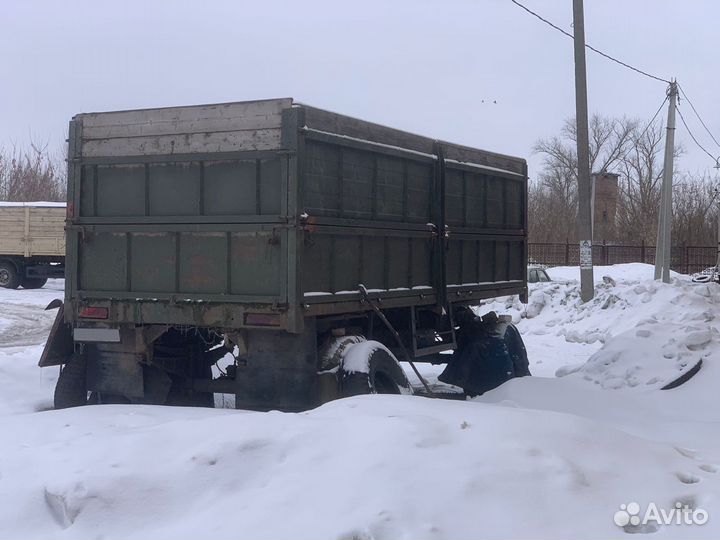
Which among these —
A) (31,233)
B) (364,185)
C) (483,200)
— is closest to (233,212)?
(364,185)

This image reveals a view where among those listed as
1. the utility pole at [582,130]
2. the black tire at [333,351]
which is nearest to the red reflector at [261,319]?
the black tire at [333,351]

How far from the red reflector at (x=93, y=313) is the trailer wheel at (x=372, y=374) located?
2.25 meters

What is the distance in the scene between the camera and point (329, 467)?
4672 millimetres

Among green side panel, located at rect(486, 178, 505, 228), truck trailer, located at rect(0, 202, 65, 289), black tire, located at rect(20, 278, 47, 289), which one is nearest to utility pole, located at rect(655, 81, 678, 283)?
green side panel, located at rect(486, 178, 505, 228)

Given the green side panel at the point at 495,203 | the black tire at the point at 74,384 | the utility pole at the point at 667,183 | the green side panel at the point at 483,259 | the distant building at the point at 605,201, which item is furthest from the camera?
the distant building at the point at 605,201

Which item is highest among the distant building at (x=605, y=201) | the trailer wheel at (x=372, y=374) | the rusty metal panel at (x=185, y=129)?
the distant building at (x=605, y=201)

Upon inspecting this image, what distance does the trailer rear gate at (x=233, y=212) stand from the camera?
7438mm

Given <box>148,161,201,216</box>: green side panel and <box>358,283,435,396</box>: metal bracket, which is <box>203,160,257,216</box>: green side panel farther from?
<box>358,283,435,396</box>: metal bracket

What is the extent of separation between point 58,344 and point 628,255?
40471mm

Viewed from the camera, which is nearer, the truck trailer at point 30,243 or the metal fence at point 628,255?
the truck trailer at point 30,243

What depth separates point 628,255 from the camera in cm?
4538

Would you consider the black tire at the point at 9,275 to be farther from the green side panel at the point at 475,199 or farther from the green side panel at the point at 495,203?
the green side panel at the point at 475,199

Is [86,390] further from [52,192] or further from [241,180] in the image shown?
[52,192]

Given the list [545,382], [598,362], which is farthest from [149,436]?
[598,362]
